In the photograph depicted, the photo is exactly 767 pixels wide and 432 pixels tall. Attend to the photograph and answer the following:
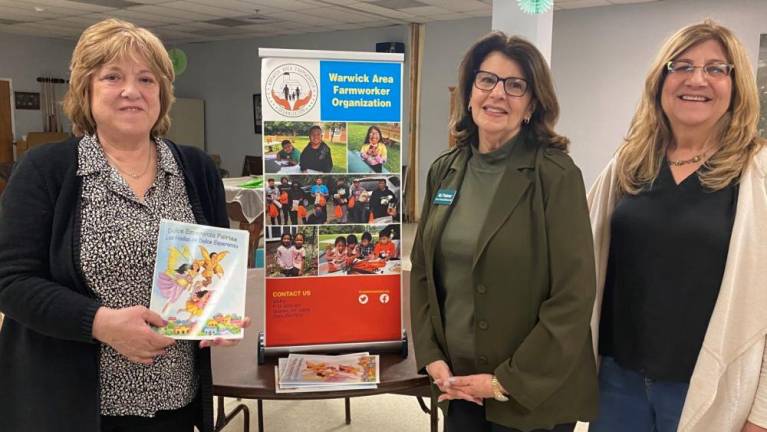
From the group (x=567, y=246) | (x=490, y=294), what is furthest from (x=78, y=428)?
(x=567, y=246)

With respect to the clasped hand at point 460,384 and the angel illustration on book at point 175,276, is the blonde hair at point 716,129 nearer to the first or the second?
the clasped hand at point 460,384

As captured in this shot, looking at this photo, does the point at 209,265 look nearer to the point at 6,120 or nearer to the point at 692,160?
the point at 692,160

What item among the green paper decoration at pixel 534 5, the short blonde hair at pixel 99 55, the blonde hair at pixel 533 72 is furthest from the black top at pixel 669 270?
the green paper decoration at pixel 534 5

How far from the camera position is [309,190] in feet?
5.37

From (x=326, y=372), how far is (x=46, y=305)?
0.72 meters

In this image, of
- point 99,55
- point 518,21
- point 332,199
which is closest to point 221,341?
point 332,199

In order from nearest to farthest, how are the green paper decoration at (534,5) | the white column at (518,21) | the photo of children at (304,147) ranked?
the photo of children at (304,147) < the green paper decoration at (534,5) < the white column at (518,21)

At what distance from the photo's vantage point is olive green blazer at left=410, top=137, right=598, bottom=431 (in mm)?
1414

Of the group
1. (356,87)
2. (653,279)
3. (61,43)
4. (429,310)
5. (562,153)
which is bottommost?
(429,310)

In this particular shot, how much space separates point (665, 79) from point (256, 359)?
1398 millimetres

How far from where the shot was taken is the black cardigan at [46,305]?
4.18ft

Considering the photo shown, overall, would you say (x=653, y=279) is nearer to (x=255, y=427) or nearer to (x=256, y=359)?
(x=256, y=359)

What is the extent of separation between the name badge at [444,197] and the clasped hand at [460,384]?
42cm

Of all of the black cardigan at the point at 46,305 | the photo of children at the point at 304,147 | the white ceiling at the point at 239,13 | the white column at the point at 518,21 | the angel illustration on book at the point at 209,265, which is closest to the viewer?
the black cardigan at the point at 46,305
